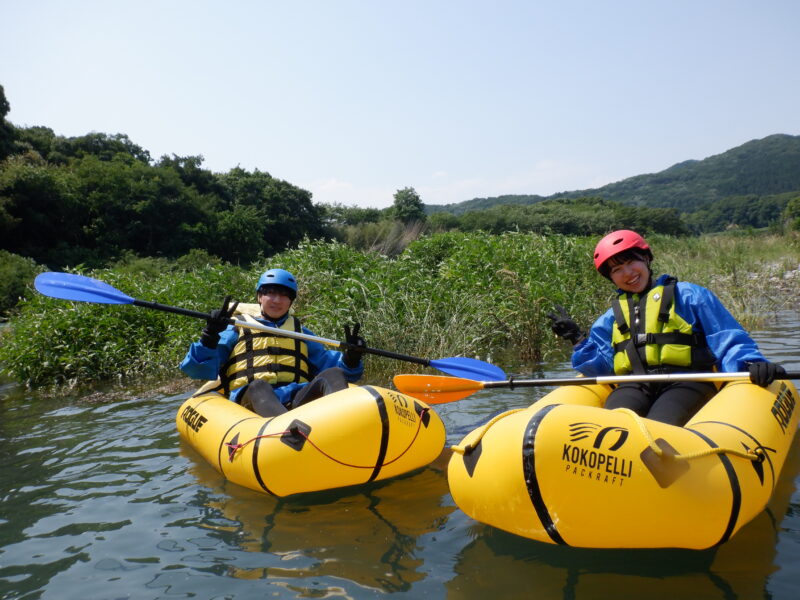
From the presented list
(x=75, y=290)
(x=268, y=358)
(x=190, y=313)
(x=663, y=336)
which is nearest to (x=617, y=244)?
(x=663, y=336)

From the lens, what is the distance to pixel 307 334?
4.18 metres

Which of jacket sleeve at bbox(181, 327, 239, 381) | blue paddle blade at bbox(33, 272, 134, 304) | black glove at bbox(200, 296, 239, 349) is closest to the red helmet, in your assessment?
black glove at bbox(200, 296, 239, 349)

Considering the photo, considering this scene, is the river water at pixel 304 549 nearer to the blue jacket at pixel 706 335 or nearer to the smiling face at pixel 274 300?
the blue jacket at pixel 706 335

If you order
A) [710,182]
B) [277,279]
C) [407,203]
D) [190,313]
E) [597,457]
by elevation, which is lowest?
[597,457]

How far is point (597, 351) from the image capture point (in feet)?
11.6

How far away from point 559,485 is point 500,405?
260 cm

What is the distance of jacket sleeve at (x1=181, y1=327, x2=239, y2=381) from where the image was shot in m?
3.92

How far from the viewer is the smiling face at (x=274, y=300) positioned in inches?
160

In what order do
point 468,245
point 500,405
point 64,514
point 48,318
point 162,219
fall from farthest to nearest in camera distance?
point 162,219 < point 468,245 < point 48,318 < point 500,405 < point 64,514

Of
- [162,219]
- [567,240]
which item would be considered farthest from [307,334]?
[162,219]

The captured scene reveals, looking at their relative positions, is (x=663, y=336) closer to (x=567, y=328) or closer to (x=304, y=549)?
(x=567, y=328)

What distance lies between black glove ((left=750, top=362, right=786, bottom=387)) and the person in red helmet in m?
0.10

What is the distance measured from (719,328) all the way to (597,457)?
57.4 inches

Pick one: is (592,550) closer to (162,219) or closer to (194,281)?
Answer: (194,281)
